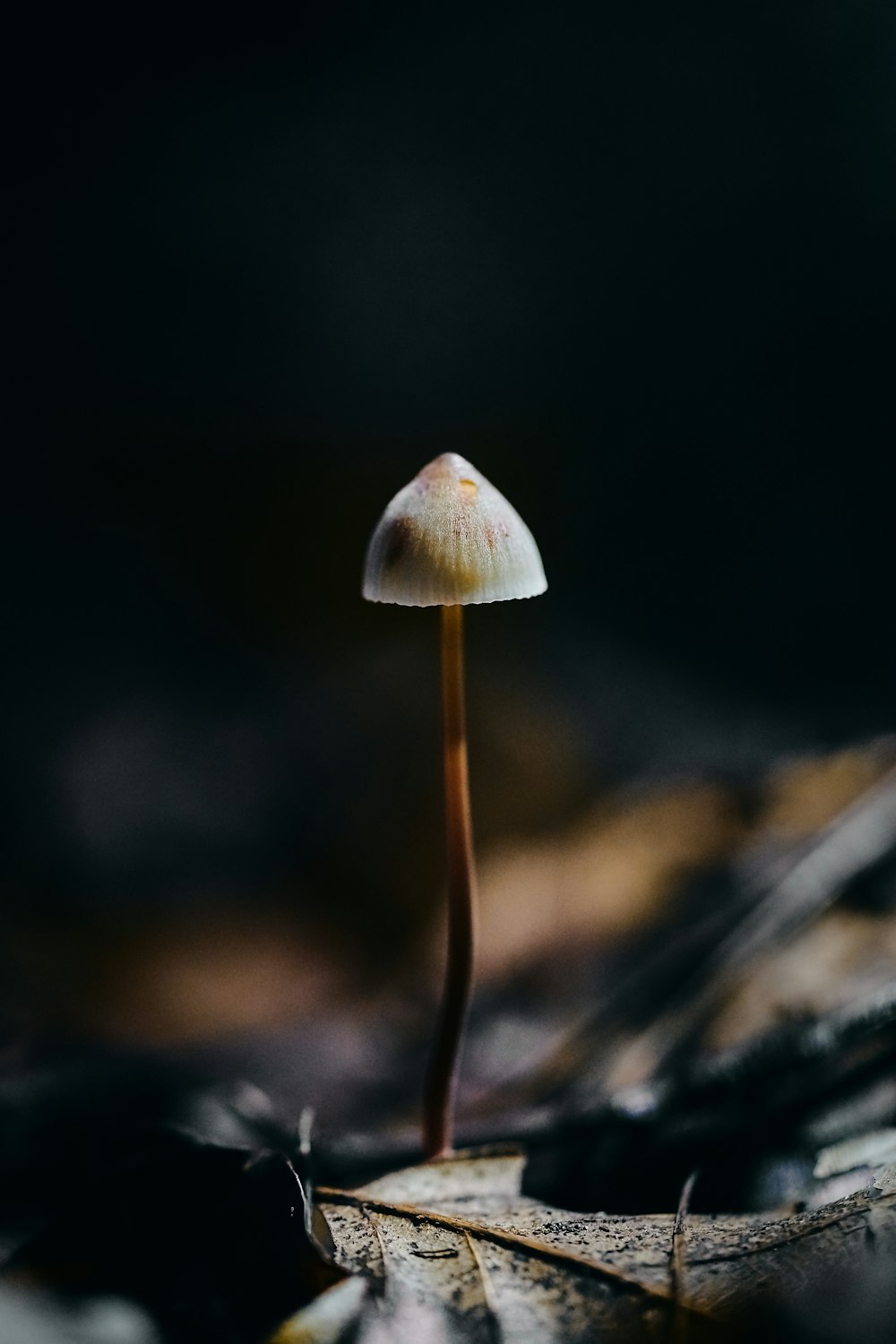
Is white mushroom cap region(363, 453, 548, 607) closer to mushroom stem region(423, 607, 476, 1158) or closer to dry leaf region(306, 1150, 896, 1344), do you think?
mushroom stem region(423, 607, 476, 1158)

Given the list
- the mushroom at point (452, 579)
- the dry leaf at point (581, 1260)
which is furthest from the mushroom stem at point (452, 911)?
the dry leaf at point (581, 1260)

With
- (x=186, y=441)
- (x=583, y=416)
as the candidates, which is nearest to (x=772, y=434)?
(x=583, y=416)

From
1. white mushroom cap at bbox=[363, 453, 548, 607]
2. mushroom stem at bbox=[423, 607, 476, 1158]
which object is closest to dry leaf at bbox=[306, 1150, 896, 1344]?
mushroom stem at bbox=[423, 607, 476, 1158]

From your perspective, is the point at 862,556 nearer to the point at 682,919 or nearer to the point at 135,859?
the point at 682,919

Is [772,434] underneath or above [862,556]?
above

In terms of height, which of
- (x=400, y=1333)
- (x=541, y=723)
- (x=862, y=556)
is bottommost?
(x=400, y=1333)

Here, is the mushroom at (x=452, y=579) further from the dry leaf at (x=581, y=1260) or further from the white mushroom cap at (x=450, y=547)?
the dry leaf at (x=581, y=1260)
